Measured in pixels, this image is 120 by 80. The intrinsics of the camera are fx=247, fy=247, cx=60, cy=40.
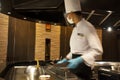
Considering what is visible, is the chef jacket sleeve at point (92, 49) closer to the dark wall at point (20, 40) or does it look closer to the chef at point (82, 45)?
the chef at point (82, 45)

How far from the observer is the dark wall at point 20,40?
4429mm

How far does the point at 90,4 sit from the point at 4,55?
205cm

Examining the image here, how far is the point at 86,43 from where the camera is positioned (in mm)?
2158

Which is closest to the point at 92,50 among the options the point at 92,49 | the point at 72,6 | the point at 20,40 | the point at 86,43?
the point at 92,49

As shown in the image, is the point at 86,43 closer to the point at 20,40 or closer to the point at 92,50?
the point at 92,50

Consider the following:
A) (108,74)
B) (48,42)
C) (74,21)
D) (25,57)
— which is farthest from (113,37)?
(74,21)

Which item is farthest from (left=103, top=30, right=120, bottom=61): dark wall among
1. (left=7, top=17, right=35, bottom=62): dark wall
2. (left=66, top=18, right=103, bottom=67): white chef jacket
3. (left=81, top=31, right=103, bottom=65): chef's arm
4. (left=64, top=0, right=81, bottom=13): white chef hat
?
(left=81, top=31, right=103, bottom=65): chef's arm

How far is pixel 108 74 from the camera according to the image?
348cm

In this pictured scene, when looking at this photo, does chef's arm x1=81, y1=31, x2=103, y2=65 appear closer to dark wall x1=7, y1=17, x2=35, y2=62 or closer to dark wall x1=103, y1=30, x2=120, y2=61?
dark wall x1=7, y1=17, x2=35, y2=62

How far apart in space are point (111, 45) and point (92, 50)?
4652mm

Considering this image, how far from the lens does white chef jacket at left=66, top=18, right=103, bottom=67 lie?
2.03m

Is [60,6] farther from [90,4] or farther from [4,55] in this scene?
[4,55]

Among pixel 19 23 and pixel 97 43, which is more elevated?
pixel 19 23

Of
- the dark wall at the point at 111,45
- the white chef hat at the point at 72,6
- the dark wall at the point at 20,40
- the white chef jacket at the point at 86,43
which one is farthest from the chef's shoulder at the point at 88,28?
the dark wall at the point at 111,45
